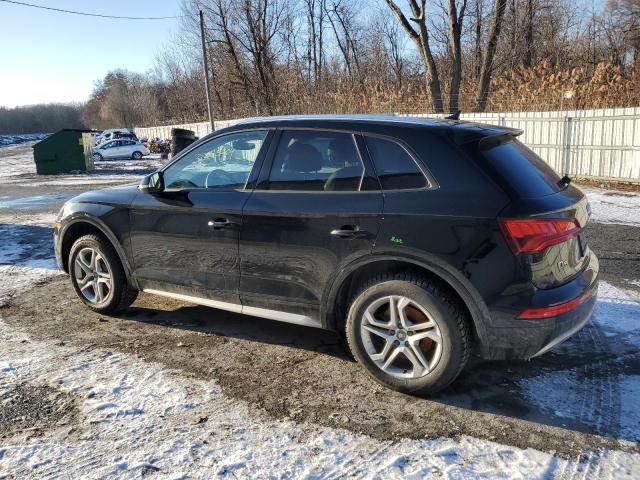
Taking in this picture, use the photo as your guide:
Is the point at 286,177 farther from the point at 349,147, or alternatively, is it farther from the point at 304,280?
the point at 304,280

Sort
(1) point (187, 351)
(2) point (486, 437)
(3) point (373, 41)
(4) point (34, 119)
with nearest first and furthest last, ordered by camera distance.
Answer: (2) point (486, 437)
(1) point (187, 351)
(3) point (373, 41)
(4) point (34, 119)

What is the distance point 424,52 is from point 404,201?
2408 centimetres

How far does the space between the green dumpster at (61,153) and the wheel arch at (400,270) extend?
24.5 m

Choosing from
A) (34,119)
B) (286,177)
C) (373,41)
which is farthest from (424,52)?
(34,119)

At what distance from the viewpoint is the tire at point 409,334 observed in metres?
3.15

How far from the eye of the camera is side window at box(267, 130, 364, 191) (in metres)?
3.52

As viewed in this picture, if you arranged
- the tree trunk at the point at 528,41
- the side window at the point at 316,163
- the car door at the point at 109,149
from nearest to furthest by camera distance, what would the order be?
the side window at the point at 316,163 → the tree trunk at the point at 528,41 → the car door at the point at 109,149

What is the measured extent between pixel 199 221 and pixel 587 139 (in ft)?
43.6

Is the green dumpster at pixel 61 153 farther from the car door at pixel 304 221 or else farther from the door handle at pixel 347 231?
the door handle at pixel 347 231

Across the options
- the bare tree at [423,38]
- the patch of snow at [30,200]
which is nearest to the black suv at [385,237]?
the patch of snow at [30,200]

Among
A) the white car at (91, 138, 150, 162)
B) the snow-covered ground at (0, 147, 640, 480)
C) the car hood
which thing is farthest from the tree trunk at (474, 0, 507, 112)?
the snow-covered ground at (0, 147, 640, 480)

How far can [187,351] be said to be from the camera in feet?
13.4

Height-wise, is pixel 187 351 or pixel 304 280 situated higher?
pixel 304 280

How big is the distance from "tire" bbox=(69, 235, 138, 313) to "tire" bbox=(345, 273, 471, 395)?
229 centimetres
